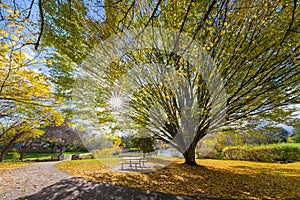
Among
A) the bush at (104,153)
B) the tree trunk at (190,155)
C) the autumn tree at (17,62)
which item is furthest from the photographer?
the bush at (104,153)

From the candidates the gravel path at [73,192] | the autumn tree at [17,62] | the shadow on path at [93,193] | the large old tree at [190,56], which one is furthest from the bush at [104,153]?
the autumn tree at [17,62]

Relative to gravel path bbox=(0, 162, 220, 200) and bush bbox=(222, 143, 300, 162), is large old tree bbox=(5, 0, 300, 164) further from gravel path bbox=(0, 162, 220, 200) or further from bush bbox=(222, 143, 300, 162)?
bush bbox=(222, 143, 300, 162)

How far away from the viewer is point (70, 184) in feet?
17.7

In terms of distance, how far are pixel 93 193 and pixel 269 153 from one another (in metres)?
15.1

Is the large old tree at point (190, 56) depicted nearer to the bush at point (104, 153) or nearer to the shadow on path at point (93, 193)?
the shadow on path at point (93, 193)

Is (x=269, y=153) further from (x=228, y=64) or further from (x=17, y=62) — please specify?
(x=17, y=62)

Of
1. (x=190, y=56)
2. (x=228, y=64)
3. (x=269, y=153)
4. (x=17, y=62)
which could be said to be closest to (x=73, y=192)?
(x=17, y=62)

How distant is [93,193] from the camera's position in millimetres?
4484

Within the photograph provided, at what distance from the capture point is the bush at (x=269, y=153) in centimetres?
1264

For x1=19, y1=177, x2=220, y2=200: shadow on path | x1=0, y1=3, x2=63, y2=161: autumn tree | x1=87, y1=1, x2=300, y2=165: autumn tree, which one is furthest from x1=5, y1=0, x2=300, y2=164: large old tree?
x1=19, y1=177, x2=220, y2=200: shadow on path

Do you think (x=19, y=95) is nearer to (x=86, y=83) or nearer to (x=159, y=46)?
(x=86, y=83)

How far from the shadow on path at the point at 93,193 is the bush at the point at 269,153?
1329 cm

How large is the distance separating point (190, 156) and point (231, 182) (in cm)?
348

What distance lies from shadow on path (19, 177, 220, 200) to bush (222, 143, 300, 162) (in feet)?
43.6
